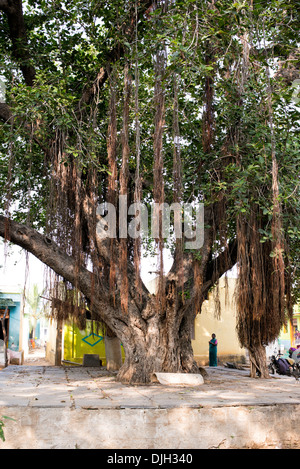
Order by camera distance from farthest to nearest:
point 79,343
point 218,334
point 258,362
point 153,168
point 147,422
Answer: point 218,334
point 79,343
point 258,362
point 153,168
point 147,422

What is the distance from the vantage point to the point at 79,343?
38.9 ft

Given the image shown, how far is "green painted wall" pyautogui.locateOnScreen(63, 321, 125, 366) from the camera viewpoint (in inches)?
463

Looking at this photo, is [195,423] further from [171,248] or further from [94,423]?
[171,248]

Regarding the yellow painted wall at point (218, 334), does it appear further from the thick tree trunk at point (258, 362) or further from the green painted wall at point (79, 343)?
the thick tree trunk at point (258, 362)

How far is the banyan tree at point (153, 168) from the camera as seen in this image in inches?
229

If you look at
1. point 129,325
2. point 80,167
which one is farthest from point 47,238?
point 129,325

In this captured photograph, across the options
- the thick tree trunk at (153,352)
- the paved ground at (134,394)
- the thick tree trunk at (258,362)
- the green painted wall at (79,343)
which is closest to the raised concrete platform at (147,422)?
the paved ground at (134,394)

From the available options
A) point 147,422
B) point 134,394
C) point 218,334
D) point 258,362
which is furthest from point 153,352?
point 218,334

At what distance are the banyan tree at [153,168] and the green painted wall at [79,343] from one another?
13.4 ft

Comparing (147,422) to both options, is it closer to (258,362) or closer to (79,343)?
(258,362)

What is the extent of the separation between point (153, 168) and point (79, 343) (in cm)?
749

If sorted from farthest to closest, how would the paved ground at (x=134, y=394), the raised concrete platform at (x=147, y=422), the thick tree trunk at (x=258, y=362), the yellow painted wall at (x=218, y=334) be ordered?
the yellow painted wall at (x=218, y=334) < the thick tree trunk at (x=258, y=362) < the paved ground at (x=134, y=394) < the raised concrete platform at (x=147, y=422)

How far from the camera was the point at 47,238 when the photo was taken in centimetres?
693

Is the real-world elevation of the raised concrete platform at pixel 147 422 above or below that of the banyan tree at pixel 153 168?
below
